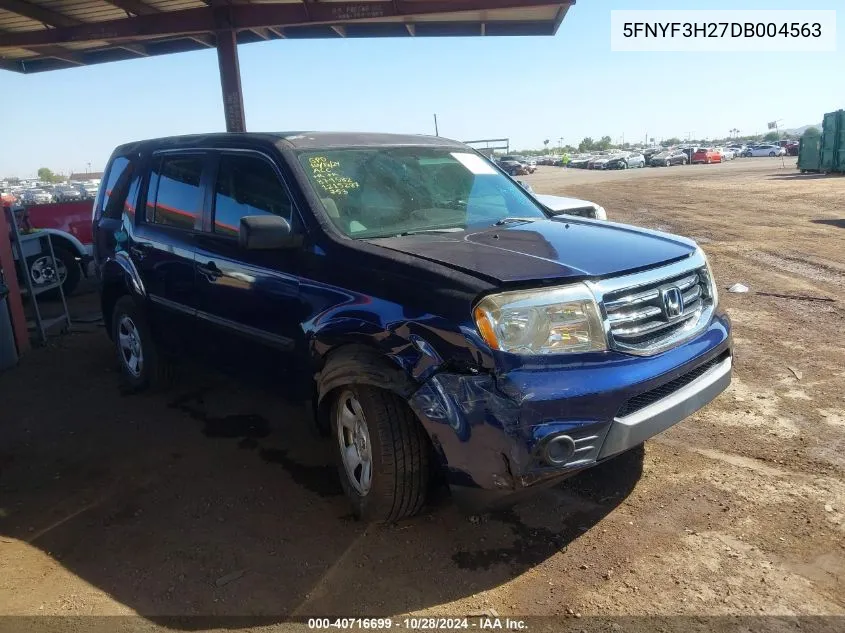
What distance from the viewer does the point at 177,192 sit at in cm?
457

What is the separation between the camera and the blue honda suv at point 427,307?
2676 millimetres

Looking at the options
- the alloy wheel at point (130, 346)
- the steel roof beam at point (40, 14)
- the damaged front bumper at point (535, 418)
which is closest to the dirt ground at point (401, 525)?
the alloy wheel at point (130, 346)

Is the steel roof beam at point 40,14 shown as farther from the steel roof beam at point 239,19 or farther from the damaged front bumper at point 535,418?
the damaged front bumper at point 535,418

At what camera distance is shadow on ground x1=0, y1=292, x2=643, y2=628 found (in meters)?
2.86

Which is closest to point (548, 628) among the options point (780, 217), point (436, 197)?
point (436, 197)

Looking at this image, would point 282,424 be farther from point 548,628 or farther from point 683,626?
point 683,626

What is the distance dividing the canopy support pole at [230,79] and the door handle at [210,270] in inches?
316

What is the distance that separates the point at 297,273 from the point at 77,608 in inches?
70.8

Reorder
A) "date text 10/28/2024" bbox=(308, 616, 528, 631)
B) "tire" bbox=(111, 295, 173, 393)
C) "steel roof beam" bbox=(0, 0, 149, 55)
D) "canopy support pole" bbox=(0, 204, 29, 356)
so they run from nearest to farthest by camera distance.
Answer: "date text 10/28/2024" bbox=(308, 616, 528, 631) → "tire" bbox=(111, 295, 173, 393) → "canopy support pole" bbox=(0, 204, 29, 356) → "steel roof beam" bbox=(0, 0, 149, 55)

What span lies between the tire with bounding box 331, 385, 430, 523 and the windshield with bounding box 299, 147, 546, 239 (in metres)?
0.91

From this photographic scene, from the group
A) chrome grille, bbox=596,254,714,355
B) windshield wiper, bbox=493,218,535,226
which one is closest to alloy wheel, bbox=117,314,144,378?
windshield wiper, bbox=493,218,535,226

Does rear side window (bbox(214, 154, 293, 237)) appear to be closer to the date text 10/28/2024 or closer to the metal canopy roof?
the date text 10/28/2024

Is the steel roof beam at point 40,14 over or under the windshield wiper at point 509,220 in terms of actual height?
over

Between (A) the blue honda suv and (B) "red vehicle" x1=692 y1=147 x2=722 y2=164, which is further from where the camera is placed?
(B) "red vehicle" x1=692 y1=147 x2=722 y2=164
